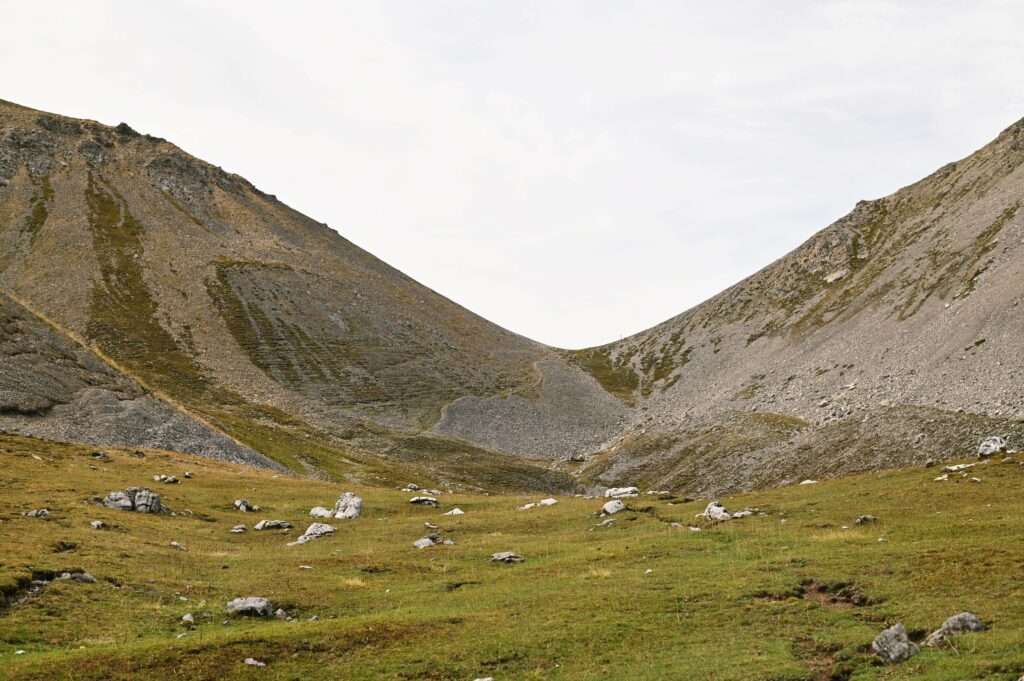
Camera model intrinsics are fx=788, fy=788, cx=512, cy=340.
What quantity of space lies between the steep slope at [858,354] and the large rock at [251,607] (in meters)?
54.3

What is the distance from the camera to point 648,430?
125938 mm

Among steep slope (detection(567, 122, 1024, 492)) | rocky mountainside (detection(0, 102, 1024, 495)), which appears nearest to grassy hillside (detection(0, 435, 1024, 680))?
steep slope (detection(567, 122, 1024, 492))

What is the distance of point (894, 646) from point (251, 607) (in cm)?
2483

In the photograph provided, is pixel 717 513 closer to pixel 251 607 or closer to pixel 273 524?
pixel 251 607

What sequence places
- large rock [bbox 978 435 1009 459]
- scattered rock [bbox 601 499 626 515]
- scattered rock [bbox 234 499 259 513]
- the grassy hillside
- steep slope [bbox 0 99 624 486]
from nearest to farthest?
1. the grassy hillside
2. large rock [bbox 978 435 1009 459]
3. scattered rock [bbox 601 499 626 515]
4. scattered rock [bbox 234 499 259 513]
5. steep slope [bbox 0 99 624 486]

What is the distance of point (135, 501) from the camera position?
5603 centimetres

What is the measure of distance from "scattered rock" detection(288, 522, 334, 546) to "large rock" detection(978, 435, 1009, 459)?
1810 inches

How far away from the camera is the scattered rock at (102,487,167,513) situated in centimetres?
5509

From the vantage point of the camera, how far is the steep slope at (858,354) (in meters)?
75.6

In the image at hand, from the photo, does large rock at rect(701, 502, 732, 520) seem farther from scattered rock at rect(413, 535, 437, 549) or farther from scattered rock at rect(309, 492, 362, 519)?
scattered rock at rect(309, 492, 362, 519)

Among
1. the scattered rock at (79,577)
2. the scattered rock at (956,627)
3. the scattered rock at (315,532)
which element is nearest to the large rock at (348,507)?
the scattered rock at (315,532)

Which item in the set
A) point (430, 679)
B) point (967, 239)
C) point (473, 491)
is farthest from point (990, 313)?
point (430, 679)


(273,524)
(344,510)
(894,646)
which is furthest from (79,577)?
(894,646)

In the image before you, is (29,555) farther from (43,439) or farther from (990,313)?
(990,313)
